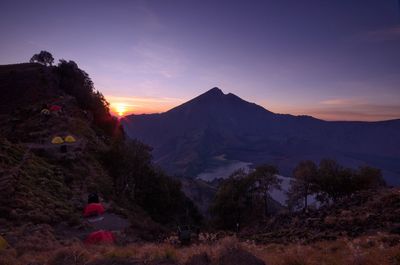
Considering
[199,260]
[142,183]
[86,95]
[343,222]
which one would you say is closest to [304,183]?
[142,183]

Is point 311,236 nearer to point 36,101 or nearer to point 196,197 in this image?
point 36,101

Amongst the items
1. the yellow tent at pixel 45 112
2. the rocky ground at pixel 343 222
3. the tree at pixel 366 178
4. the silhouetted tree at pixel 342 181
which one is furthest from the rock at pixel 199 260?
the yellow tent at pixel 45 112

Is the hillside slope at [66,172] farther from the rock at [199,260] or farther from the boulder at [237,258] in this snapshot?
the boulder at [237,258]

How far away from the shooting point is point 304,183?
49.9 m

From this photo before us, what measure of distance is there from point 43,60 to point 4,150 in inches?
3078

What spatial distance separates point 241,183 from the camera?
48.8 m

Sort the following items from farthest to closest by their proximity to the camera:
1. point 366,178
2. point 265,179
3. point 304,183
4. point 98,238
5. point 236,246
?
point 304,183 < point 265,179 < point 366,178 < point 98,238 < point 236,246

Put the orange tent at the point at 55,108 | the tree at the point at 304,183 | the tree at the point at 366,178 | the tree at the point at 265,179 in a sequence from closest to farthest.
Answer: the tree at the point at 366,178
the tree at the point at 304,183
the tree at the point at 265,179
the orange tent at the point at 55,108

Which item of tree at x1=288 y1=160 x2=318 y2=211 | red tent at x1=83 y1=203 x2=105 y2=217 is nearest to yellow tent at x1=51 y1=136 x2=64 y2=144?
red tent at x1=83 y1=203 x2=105 y2=217

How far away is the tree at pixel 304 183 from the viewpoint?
48.8m

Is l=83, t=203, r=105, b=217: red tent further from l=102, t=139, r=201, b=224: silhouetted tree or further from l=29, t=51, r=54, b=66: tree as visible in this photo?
l=29, t=51, r=54, b=66: tree

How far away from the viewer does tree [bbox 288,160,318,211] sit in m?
48.8

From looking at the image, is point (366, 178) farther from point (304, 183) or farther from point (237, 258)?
point (237, 258)

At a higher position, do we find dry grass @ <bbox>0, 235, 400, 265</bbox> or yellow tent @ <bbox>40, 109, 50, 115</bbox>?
yellow tent @ <bbox>40, 109, 50, 115</bbox>
